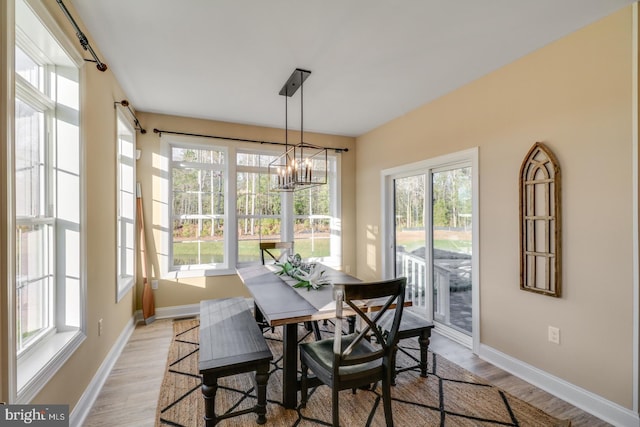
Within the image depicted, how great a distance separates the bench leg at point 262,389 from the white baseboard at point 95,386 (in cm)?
115

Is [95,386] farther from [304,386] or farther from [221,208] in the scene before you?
[221,208]

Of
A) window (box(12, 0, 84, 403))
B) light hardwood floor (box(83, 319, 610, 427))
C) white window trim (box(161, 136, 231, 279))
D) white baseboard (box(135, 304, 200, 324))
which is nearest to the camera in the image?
window (box(12, 0, 84, 403))

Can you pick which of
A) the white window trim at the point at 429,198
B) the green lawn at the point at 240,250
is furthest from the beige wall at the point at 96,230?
the white window trim at the point at 429,198

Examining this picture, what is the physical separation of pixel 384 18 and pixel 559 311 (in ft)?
8.26

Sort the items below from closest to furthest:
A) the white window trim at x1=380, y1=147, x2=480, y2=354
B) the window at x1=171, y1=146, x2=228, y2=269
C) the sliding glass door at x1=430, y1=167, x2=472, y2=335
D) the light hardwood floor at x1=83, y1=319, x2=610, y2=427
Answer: the light hardwood floor at x1=83, y1=319, x2=610, y2=427 → the white window trim at x1=380, y1=147, x2=480, y2=354 → the sliding glass door at x1=430, y1=167, x2=472, y2=335 → the window at x1=171, y1=146, x2=228, y2=269

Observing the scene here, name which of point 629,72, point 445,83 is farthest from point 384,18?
point 629,72

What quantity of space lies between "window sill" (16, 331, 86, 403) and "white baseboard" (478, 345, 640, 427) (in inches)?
130

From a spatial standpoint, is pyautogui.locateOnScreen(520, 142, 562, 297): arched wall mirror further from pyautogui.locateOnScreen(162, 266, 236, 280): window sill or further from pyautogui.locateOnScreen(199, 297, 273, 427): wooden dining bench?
pyautogui.locateOnScreen(162, 266, 236, 280): window sill

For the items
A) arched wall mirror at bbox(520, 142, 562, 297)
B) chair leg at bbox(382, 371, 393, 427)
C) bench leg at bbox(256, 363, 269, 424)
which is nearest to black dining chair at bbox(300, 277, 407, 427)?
chair leg at bbox(382, 371, 393, 427)

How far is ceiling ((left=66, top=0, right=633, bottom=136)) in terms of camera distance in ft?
6.43

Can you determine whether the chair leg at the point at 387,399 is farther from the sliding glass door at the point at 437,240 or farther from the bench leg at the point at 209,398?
the sliding glass door at the point at 437,240

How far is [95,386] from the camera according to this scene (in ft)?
7.47

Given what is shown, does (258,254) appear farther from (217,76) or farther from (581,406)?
(581,406)

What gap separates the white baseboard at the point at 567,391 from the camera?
1954mm
